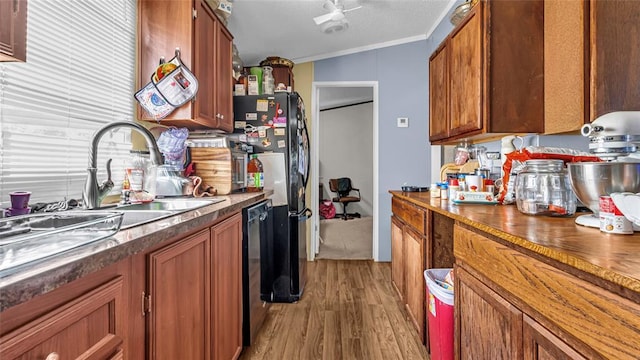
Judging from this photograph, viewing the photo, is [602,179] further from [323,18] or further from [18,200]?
[323,18]

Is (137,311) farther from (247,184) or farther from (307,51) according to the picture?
(307,51)

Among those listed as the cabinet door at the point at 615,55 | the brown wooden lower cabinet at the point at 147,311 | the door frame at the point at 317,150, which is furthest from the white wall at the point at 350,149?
the cabinet door at the point at 615,55

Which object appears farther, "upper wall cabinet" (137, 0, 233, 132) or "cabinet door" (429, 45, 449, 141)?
"cabinet door" (429, 45, 449, 141)

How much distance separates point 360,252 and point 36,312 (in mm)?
3695

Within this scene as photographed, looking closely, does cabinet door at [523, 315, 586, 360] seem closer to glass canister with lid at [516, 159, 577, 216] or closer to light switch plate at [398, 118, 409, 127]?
glass canister with lid at [516, 159, 577, 216]

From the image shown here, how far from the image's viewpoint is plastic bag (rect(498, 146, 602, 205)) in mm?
1281

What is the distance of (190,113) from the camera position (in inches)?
74.6

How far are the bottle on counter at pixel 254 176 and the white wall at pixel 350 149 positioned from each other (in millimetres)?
4448

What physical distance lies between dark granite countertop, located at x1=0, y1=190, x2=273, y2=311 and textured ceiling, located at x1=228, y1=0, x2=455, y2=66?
225 cm

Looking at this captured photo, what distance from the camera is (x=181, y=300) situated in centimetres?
105

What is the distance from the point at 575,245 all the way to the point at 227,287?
1346mm

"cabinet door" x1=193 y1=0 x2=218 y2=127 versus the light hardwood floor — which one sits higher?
A: "cabinet door" x1=193 y1=0 x2=218 y2=127

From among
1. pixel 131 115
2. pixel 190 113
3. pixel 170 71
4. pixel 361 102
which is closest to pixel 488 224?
pixel 190 113

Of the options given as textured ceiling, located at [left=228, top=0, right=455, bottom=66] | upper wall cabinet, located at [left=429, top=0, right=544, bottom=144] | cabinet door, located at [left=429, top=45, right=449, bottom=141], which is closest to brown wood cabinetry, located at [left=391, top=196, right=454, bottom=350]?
upper wall cabinet, located at [left=429, top=0, right=544, bottom=144]
